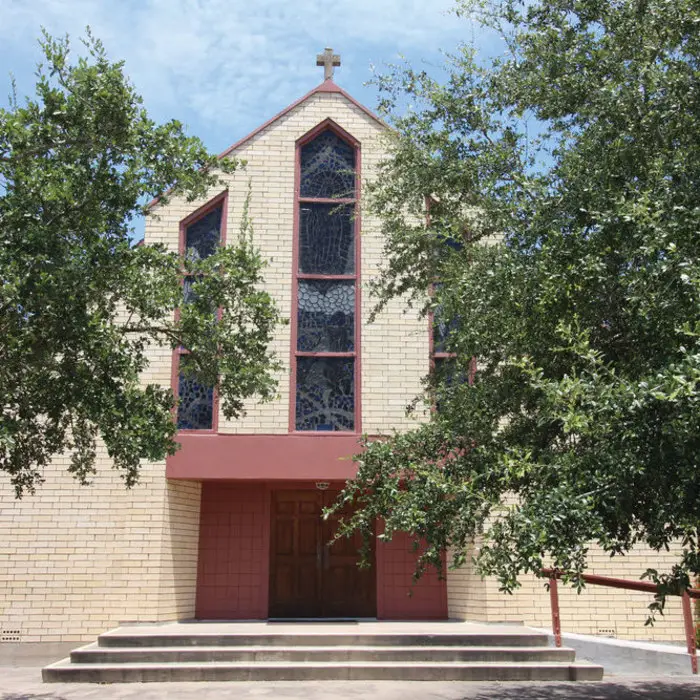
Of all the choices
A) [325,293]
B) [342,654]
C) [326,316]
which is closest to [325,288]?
[325,293]

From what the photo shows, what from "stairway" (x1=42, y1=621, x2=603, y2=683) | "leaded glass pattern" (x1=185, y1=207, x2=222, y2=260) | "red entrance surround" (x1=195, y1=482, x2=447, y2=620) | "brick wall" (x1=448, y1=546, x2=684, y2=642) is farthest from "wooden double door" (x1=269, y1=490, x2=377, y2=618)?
"leaded glass pattern" (x1=185, y1=207, x2=222, y2=260)

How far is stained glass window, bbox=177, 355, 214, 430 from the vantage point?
1191 cm

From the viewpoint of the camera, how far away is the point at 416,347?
12.4 meters

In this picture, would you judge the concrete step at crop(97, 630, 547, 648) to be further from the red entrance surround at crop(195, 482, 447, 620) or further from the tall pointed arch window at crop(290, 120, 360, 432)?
the tall pointed arch window at crop(290, 120, 360, 432)

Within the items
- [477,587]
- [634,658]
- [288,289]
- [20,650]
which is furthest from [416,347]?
[20,650]

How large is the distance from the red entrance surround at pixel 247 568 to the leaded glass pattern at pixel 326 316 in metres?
2.57

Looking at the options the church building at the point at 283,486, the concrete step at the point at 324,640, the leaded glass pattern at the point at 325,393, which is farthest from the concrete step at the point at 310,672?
the leaded glass pattern at the point at 325,393

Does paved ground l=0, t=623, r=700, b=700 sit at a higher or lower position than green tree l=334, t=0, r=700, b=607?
lower

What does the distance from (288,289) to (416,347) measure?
7.23 feet

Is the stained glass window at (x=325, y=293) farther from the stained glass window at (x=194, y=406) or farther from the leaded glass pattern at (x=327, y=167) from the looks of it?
the stained glass window at (x=194, y=406)

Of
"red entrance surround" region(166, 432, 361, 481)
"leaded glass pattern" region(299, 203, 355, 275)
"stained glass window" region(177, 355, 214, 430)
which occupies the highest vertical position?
"leaded glass pattern" region(299, 203, 355, 275)

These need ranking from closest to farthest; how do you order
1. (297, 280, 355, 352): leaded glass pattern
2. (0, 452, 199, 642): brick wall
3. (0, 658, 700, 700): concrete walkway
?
1. (0, 658, 700, 700): concrete walkway
2. (0, 452, 199, 642): brick wall
3. (297, 280, 355, 352): leaded glass pattern

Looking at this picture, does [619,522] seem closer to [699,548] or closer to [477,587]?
[699,548]

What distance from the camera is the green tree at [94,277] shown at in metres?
6.23
